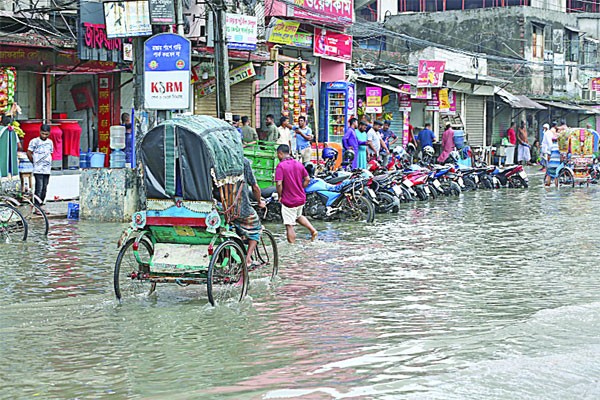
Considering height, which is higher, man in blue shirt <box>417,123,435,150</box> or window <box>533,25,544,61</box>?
window <box>533,25,544,61</box>

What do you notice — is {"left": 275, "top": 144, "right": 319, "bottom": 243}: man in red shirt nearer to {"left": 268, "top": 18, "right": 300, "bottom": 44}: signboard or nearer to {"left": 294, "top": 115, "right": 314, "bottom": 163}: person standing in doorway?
{"left": 294, "top": 115, "right": 314, "bottom": 163}: person standing in doorway

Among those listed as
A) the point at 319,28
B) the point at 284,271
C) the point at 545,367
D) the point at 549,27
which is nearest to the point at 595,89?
the point at 549,27

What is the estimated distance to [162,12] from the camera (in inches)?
543

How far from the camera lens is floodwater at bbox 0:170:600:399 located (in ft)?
18.8

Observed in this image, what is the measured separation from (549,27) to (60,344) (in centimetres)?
4668

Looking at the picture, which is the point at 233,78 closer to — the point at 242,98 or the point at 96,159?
the point at 242,98

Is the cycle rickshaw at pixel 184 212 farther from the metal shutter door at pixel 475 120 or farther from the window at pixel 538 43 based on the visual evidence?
the window at pixel 538 43

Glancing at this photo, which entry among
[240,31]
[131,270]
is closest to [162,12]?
[240,31]

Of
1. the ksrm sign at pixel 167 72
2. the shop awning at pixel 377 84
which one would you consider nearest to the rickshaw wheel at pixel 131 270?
the ksrm sign at pixel 167 72

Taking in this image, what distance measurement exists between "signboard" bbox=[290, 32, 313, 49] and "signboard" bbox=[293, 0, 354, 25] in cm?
66

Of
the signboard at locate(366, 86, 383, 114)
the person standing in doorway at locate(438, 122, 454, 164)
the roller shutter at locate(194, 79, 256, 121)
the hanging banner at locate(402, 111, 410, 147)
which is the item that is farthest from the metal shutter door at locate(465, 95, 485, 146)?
the roller shutter at locate(194, 79, 256, 121)

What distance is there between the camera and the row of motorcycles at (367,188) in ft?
52.3

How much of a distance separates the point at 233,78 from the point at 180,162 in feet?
49.5

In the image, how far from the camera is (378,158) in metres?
24.1
